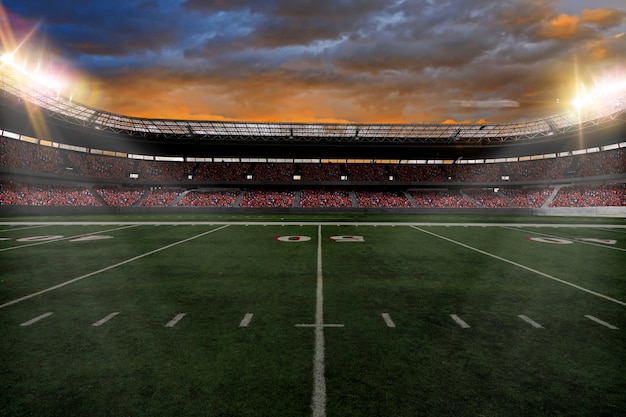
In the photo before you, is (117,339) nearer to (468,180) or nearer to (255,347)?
(255,347)

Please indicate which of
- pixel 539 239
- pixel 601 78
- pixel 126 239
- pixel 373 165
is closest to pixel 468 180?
pixel 373 165

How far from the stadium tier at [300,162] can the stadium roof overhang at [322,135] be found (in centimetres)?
17

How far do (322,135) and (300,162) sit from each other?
10.7 meters

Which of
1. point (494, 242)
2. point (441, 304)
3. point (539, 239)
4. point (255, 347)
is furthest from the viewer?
point (539, 239)

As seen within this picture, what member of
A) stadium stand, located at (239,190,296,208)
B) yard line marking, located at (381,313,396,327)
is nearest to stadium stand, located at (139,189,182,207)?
stadium stand, located at (239,190,296,208)

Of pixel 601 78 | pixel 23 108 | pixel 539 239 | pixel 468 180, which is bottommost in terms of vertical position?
pixel 539 239

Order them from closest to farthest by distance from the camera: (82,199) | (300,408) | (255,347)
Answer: (300,408) → (255,347) → (82,199)

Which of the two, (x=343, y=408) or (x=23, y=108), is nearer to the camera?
(x=343, y=408)

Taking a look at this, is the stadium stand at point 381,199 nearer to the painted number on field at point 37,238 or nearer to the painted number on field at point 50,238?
the painted number on field at point 50,238

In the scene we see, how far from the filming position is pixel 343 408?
355 centimetres

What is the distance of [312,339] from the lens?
5336 millimetres

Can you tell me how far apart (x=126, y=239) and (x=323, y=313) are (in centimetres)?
1469

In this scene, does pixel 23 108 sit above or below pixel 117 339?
above

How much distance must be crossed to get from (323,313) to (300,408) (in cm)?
307
